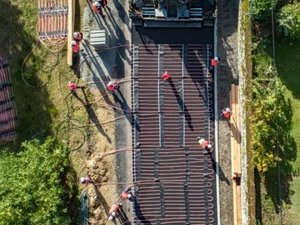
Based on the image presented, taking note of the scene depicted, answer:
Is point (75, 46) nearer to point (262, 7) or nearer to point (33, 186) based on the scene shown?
point (33, 186)

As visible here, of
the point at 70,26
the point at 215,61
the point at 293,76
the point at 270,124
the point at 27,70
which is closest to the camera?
the point at 270,124

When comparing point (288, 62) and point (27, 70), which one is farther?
point (27, 70)

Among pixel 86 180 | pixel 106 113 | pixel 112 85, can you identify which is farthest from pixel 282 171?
pixel 86 180

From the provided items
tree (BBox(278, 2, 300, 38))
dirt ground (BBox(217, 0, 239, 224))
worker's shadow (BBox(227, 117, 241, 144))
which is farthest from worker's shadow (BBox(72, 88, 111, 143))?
tree (BBox(278, 2, 300, 38))

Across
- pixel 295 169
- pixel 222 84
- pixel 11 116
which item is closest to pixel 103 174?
pixel 11 116

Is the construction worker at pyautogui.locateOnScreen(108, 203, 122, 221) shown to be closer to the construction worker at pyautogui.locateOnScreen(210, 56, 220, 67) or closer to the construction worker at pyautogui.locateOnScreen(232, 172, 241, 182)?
the construction worker at pyautogui.locateOnScreen(232, 172, 241, 182)

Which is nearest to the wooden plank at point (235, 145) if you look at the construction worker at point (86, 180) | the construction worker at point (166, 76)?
the construction worker at point (166, 76)

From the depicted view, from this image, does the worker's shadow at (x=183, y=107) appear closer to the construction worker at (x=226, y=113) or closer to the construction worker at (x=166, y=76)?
the construction worker at (x=166, y=76)
